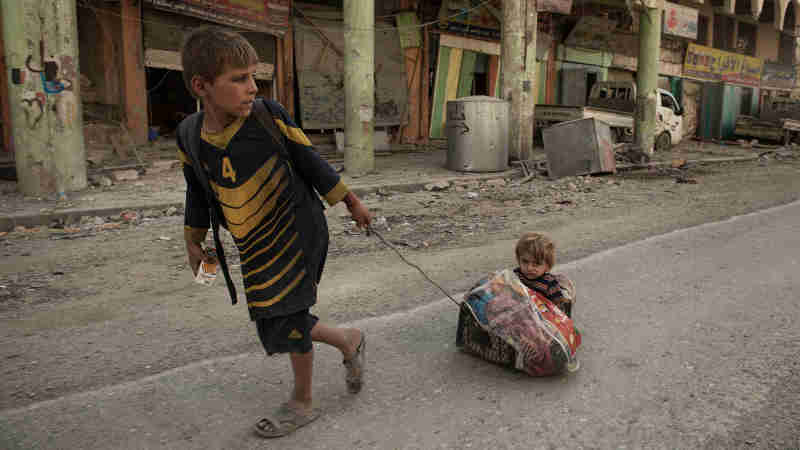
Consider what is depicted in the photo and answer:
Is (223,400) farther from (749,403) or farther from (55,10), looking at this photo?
(55,10)

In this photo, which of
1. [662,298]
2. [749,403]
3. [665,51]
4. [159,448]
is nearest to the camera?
[159,448]

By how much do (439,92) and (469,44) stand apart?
165 cm

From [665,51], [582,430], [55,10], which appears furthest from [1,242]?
[665,51]

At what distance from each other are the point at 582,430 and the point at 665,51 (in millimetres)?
22522

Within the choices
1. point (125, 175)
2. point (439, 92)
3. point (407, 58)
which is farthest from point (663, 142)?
point (125, 175)

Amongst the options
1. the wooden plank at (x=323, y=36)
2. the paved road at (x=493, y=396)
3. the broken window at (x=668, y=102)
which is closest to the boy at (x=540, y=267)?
the paved road at (x=493, y=396)

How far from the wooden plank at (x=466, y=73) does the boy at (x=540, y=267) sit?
1389cm

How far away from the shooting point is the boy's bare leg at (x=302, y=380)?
233 cm

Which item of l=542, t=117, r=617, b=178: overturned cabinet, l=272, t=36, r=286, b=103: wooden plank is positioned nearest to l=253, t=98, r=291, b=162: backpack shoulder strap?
l=542, t=117, r=617, b=178: overturned cabinet

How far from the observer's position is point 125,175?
9305 mm

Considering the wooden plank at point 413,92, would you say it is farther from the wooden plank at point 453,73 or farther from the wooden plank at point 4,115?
the wooden plank at point 4,115

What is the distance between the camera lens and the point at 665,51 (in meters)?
21.8

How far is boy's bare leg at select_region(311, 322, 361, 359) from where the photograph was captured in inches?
94.7

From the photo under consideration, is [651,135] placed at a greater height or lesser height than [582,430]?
greater
